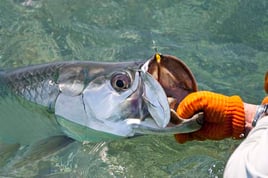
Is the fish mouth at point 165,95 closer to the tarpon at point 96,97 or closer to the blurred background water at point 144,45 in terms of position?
the tarpon at point 96,97

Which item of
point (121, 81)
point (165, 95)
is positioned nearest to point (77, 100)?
point (121, 81)

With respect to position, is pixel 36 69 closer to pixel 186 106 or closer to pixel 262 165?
pixel 186 106

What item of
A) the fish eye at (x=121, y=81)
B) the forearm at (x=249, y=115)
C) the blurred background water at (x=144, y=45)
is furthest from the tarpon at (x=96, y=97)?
the blurred background water at (x=144, y=45)

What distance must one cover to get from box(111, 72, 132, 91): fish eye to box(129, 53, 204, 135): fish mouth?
0.06m

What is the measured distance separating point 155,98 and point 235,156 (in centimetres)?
34

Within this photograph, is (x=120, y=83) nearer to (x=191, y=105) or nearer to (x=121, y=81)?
(x=121, y=81)

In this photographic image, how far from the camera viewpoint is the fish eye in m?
1.98

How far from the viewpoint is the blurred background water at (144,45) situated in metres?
2.86

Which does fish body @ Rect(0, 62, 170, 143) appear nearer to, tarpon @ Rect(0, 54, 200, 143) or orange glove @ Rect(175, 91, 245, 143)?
tarpon @ Rect(0, 54, 200, 143)

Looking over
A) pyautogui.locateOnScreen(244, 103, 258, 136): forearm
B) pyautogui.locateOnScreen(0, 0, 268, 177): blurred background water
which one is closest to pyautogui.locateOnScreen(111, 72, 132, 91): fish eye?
pyautogui.locateOnScreen(244, 103, 258, 136): forearm

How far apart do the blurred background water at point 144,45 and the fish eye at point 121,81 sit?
2.89 ft

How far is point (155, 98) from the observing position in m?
1.91

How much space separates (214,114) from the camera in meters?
2.07

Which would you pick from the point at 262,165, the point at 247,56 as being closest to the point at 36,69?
the point at 262,165
